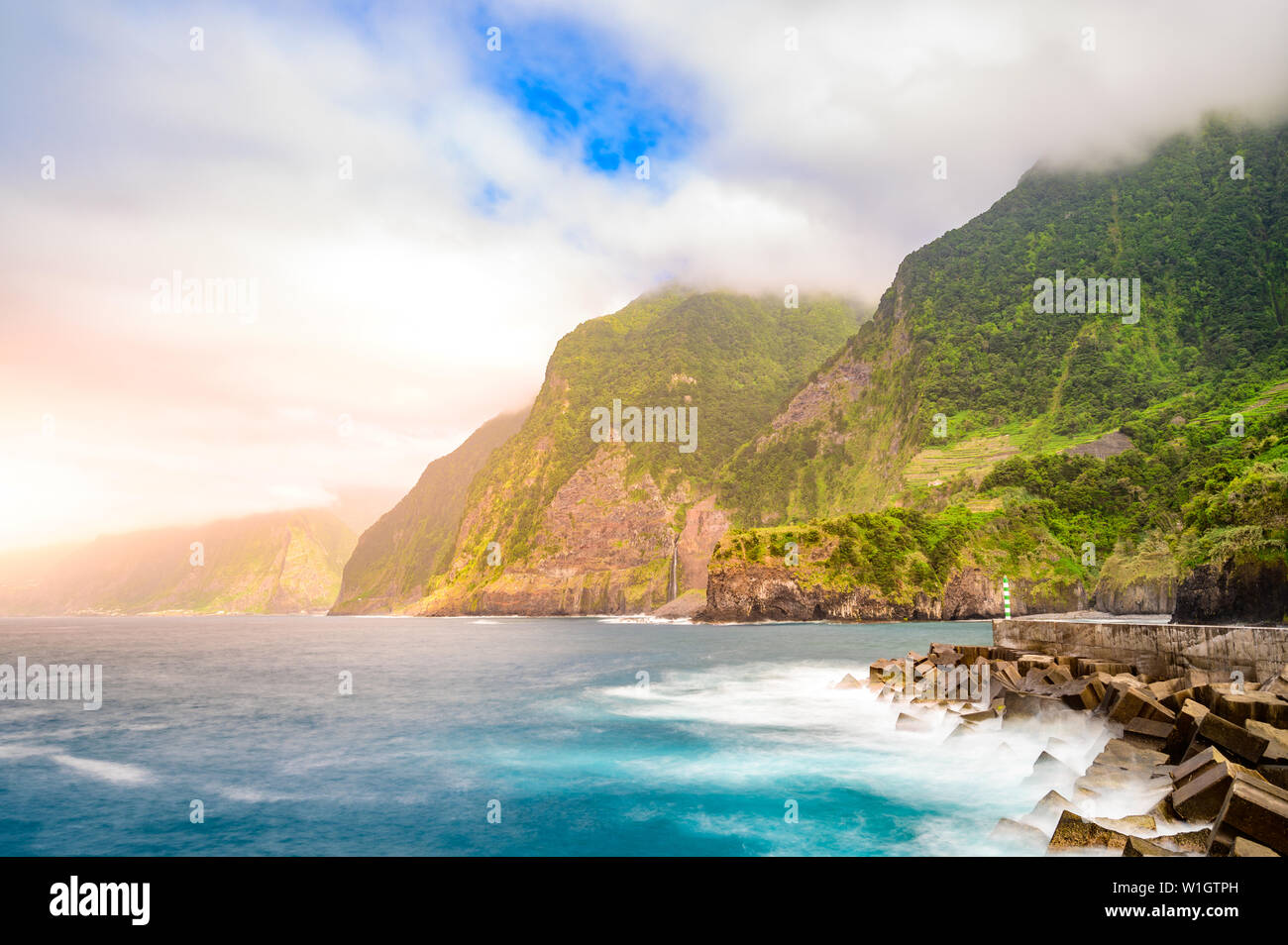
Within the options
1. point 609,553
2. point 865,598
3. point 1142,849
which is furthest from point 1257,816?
point 609,553

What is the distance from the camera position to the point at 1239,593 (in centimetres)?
3228

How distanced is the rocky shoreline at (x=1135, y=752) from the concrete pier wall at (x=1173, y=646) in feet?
1.50

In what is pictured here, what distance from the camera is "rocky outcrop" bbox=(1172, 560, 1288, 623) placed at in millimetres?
30406

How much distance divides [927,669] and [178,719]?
3199 cm

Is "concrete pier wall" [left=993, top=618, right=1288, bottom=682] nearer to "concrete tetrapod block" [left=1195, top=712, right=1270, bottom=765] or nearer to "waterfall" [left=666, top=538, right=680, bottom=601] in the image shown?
"concrete tetrapod block" [left=1195, top=712, right=1270, bottom=765]

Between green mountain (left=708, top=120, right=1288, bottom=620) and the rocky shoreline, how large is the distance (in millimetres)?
35622

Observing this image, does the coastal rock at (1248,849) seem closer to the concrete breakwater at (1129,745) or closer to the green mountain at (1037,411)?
the concrete breakwater at (1129,745)

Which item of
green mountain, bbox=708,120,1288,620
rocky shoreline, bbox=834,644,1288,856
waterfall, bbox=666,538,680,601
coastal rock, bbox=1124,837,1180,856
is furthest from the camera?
waterfall, bbox=666,538,680,601

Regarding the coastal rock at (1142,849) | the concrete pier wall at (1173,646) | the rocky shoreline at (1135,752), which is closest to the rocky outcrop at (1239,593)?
the concrete pier wall at (1173,646)

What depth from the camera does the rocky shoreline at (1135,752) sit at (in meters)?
9.84

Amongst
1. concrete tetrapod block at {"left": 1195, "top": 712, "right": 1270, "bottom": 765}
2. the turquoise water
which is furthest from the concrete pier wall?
concrete tetrapod block at {"left": 1195, "top": 712, "right": 1270, "bottom": 765}
